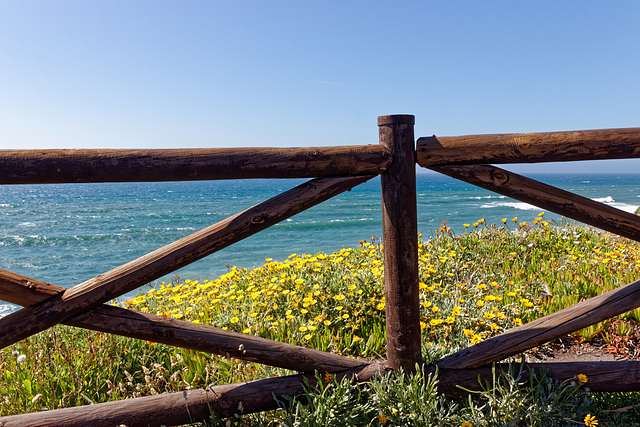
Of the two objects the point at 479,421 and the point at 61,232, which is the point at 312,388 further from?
A: the point at 61,232

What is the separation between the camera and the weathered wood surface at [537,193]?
77.4 inches

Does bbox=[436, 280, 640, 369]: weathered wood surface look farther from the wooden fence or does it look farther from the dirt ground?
the dirt ground

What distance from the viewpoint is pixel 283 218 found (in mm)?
1885

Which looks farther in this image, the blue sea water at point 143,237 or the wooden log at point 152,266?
the blue sea water at point 143,237

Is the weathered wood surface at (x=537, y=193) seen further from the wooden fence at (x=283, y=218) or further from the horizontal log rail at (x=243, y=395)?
the horizontal log rail at (x=243, y=395)

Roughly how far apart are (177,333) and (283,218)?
790 mm

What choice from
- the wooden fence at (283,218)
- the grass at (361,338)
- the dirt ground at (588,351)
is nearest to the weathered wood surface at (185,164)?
the wooden fence at (283,218)

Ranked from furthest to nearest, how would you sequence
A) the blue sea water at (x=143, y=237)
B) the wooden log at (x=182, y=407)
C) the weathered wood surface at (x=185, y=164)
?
the blue sea water at (x=143, y=237) < the wooden log at (x=182, y=407) < the weathered wood surface at (x=185, y=164)

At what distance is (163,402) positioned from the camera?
2012 mm

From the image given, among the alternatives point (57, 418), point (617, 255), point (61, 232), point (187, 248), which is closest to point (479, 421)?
point (187, 248)

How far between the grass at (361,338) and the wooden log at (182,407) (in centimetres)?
9

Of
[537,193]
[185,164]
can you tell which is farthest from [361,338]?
[185,164]

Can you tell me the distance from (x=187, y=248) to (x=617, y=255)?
506 centimetres

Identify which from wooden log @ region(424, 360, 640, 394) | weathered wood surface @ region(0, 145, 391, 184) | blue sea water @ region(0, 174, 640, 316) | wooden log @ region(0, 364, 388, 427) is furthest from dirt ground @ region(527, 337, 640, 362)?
blue sea water @ region(0, 174, 640, 316)
